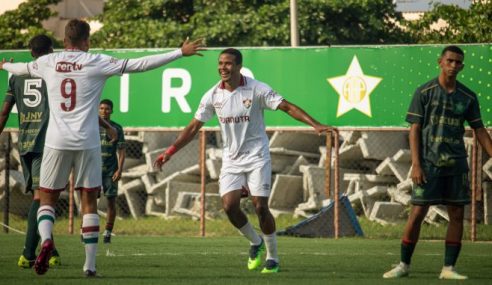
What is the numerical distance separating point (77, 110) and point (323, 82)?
33.3 ft

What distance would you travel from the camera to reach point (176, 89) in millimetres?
22312

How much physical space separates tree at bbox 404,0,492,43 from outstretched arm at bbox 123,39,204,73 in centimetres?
1657

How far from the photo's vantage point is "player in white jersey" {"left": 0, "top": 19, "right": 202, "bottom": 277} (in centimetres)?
1179

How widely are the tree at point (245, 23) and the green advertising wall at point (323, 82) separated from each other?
752 centimetres

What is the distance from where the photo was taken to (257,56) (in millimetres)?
21812

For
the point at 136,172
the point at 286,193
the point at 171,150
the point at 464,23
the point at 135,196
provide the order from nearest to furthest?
the point at 171,150 → the point at 286,193 → the point at 135,196 → the point at 136,172 → the point at 464,23

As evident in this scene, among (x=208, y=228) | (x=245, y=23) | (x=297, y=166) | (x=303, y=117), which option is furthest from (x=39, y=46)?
(x=245, y=23)

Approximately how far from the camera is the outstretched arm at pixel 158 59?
11.6 metres

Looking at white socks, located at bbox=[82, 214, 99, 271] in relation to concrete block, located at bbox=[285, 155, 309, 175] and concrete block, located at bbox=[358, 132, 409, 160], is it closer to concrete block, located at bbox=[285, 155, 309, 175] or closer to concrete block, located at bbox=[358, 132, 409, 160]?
concrete block, located at bbox=[358, 132, 409, 160]

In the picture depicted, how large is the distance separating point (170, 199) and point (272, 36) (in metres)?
5.14

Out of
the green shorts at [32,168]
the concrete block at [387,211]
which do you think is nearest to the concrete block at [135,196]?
the concrete block at [387,211]

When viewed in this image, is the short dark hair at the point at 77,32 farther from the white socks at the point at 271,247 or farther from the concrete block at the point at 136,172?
the concrete block at the point at 136,172

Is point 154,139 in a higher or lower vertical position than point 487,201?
higher

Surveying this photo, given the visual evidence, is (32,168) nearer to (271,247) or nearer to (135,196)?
(271,247)
